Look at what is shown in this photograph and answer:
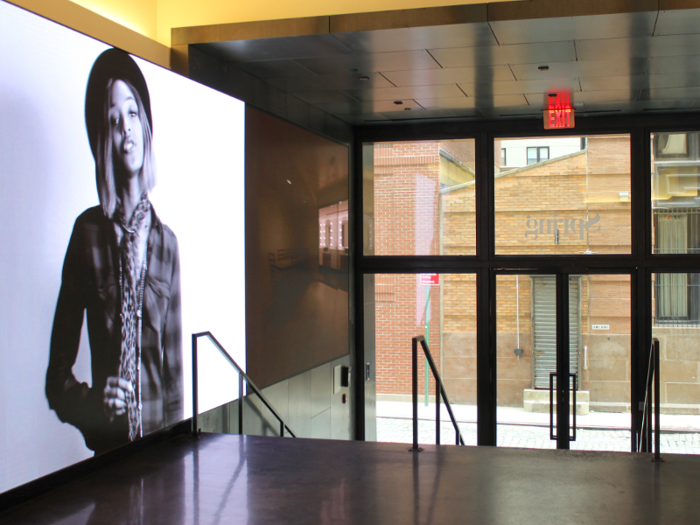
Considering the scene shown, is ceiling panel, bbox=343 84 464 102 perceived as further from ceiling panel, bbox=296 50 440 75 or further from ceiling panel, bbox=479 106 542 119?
ceiling panel, bbox=479 106 542 119

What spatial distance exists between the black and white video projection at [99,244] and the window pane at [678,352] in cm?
499

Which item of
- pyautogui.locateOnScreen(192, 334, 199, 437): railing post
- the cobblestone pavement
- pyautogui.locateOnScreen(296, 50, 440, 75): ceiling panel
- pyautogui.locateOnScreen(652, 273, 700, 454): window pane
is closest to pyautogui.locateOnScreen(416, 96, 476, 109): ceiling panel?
pyautogui.locateOnScreen(296, 50, 440, 75): ceiling panel

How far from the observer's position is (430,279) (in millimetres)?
7598

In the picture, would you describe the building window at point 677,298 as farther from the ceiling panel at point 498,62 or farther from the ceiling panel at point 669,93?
the ceiling panel at point 669,93

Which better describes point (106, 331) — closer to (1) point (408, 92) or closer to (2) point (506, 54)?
(2) point (506, 54)

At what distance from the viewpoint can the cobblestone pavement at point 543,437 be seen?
6.89m

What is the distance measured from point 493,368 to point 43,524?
17.8 ft

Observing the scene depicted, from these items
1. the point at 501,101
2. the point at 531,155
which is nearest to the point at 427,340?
the point at 531,155

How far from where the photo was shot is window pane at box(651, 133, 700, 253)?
6.94 metres

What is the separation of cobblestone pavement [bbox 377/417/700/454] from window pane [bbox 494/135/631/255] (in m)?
1.99

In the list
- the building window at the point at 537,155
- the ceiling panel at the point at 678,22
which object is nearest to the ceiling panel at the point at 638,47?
the ceiling panel at the point at 678,22

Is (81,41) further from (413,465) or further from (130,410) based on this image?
(413,465)

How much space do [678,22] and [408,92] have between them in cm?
244

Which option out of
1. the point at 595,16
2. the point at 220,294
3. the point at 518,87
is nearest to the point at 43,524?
the point at 220,294
